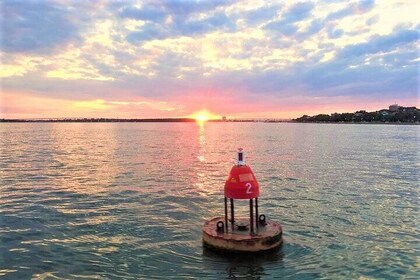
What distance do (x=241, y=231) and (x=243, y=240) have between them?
947mm

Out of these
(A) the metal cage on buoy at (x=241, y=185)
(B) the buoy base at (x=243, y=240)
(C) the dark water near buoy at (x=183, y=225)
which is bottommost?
(C) the dark water near buoy at (x=183, y=225)

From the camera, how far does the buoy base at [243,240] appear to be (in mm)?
12023

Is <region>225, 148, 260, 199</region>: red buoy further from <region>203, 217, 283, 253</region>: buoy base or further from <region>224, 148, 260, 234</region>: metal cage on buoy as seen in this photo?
<region>203, 217, 283, 253</region>: buoy base

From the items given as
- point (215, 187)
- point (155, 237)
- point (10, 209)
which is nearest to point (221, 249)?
point (155, 237)

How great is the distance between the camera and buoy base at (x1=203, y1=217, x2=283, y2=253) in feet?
39.4

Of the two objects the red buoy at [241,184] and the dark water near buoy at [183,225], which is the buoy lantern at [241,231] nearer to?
the red buoy at [241,184]

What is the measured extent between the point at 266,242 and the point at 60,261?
6.35 meters

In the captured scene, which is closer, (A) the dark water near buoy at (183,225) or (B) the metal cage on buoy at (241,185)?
(A) the dark water near buoy at (183,225)

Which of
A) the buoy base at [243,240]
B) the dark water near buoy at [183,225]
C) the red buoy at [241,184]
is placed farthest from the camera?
the red buoy at [241,184]

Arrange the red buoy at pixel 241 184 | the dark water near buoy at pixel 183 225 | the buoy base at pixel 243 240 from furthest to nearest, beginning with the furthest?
the red buoy at pixel 241 184, the buoy base at pixel 243 240, the dark water near buoy at pixel 183 225

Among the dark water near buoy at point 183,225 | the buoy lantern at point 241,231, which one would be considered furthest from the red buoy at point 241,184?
the dark water near buoy at point 183,225

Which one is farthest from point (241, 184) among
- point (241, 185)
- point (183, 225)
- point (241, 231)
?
point (183, 225)

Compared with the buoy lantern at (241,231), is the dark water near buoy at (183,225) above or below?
below

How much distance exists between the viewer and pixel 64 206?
19016 mm
